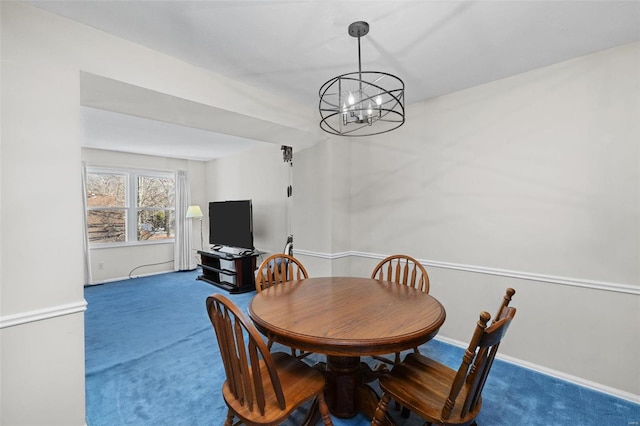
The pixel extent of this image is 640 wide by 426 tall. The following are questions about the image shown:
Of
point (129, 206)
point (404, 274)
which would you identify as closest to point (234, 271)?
point (129, 206)

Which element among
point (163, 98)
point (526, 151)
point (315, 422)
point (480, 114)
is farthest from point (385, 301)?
point (163, 98)

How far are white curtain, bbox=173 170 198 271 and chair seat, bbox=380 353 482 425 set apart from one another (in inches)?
224

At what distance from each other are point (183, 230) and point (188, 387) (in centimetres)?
461

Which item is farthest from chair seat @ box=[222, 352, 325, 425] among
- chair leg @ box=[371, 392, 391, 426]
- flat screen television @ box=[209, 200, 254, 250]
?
flat screen television @ box=[209, 200, 254, 250]

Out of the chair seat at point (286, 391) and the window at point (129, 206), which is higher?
the window at point (129, 206)

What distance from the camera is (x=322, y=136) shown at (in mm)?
3428

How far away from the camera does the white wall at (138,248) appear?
5.27 m

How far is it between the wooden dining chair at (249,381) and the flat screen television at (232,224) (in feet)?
11.7

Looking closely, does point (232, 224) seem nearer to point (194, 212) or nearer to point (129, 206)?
point (194, 212)

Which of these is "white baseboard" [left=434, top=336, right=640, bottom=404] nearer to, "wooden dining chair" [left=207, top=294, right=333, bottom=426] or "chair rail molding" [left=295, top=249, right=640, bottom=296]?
"chair rail molding" [left=295, top=249, right=640, bottom=296]

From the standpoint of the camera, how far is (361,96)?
1.54 m

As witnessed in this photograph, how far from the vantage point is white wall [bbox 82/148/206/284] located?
527cm

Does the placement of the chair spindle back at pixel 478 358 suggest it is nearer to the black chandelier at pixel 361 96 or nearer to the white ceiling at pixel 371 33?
the black chandelier at pixel 361 96

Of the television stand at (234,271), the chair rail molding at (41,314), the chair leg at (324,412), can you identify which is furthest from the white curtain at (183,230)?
the chair leg at (324,412)
